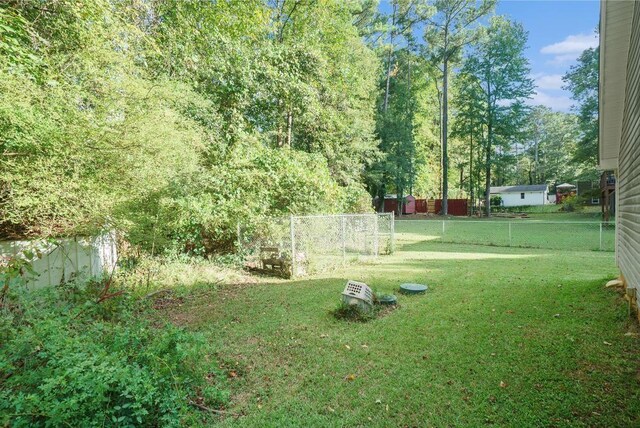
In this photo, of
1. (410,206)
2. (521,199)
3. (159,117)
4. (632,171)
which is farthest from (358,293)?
(521,199)

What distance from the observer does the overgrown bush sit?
2.09m

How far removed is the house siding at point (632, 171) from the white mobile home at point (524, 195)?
120 ft

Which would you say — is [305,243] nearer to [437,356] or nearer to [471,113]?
[437,356]

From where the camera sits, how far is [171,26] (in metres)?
7.69

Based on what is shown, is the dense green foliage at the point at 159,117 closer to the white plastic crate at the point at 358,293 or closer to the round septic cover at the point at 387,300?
the white plastic crate at the point at 358,293

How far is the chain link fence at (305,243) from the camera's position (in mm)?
7642

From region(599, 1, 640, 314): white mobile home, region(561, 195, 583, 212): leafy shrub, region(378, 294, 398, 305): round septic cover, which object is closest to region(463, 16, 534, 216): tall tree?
region(561, 195, 583, 212): leafy shrub

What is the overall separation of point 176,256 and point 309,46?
8529 millimetres

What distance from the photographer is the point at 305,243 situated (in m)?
7.83

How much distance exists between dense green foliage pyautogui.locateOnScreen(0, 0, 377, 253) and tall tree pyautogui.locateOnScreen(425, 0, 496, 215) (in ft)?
60.5

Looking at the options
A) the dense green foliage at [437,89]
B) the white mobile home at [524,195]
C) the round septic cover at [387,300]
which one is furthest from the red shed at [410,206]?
the round septic cover at [387,300]

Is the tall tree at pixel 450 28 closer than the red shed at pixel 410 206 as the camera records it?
Yes

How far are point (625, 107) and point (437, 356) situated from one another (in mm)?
4765

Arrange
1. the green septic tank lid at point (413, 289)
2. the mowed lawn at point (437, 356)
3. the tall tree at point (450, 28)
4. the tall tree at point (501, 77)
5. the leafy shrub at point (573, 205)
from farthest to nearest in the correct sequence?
1. the tall tree at point (501, 77)
2. the leafy shrub at point (573, 205)
3. the tall tree at point (450, 28)
4. the green septic tank lid at point (413, 289)
5. the mowed lawn at point (437, 356)
